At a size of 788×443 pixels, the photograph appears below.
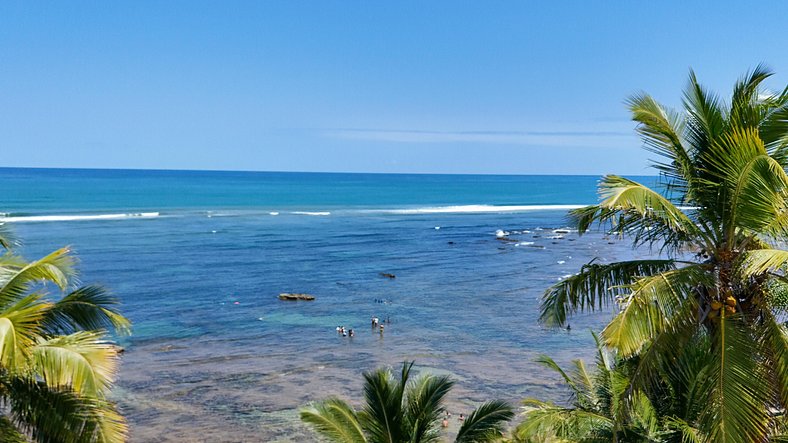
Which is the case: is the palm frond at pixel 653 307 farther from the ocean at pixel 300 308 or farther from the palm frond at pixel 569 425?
the palm frond at pixel 569 425

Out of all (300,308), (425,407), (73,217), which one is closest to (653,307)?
(425,407)

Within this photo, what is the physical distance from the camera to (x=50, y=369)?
350 inches

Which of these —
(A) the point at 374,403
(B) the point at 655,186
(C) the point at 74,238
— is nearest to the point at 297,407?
(A) the point at 374,403

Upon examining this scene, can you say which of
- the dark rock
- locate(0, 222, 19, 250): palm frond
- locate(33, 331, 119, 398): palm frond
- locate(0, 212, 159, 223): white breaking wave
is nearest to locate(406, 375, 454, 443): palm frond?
locate(33, 331, 119, 398): palm frond

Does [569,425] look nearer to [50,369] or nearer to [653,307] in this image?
[653,307]

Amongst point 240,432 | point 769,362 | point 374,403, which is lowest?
point 240,432

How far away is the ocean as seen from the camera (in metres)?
27.3

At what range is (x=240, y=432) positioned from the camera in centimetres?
2383

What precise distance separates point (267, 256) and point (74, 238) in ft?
72.4

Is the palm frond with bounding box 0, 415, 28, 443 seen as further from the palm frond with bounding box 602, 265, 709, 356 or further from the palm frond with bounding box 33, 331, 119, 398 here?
the palm frond with bounding box 602, 265, 709, 356

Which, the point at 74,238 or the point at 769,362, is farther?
the point at 74,238

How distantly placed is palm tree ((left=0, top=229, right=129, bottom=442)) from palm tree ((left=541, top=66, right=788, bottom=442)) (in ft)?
21.3

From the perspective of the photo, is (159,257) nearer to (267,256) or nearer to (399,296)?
(267,256)

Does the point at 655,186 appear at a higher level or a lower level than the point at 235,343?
higher
